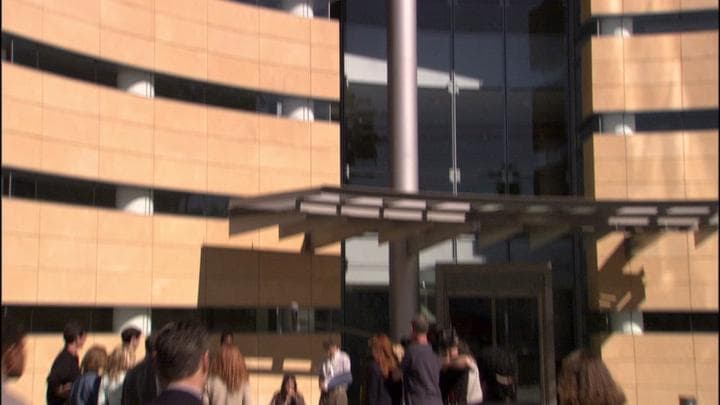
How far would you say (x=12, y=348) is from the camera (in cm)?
399

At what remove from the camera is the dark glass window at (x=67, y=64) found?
15.9m

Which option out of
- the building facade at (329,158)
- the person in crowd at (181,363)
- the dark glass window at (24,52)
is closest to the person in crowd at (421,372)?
the person in crowd at (181,363)

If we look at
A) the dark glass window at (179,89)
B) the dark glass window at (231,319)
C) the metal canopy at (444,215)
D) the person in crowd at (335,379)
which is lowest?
the person in crowd at (335,379)

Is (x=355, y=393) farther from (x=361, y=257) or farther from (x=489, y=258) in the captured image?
(x=489, y=258)

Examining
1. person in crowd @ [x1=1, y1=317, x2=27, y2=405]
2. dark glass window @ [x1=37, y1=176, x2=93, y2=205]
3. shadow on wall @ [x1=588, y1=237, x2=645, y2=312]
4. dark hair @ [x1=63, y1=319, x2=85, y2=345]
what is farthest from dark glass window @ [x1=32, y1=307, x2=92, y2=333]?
person in crowd @ [x1=1, y1=317, x2=27, y2=405]

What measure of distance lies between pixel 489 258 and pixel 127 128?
831 centimetres

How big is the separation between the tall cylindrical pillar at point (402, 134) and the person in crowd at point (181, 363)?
1441cm

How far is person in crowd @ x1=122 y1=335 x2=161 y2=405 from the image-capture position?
658cm

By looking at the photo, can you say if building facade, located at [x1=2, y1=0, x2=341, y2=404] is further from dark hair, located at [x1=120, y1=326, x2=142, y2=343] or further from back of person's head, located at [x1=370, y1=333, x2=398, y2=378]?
back of person's head, located at [x1=370, y1=333, x2=398, y2=378]

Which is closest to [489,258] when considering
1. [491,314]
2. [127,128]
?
[491,314]

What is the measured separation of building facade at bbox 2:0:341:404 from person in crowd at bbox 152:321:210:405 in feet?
39.0

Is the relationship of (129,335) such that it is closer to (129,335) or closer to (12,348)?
(129,335)

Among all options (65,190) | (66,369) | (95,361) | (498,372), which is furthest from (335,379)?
(95,361)

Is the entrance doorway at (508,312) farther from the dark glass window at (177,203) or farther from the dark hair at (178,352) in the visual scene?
the dark hair at (178,352)
